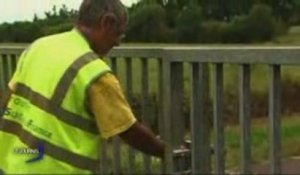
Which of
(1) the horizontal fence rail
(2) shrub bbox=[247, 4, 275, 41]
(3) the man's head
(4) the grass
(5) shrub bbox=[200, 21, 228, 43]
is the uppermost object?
(3) the man's head

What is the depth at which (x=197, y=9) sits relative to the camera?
27578 millimetres

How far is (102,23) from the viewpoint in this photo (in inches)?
152

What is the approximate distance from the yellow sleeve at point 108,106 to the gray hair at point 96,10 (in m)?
0.25

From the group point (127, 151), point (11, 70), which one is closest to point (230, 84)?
point (127, 151)

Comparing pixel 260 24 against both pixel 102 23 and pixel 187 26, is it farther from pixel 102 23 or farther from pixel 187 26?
pixel 102 23

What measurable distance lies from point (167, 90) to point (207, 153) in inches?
14.4

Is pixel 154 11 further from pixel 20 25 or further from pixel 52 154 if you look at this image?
pixel 52 154

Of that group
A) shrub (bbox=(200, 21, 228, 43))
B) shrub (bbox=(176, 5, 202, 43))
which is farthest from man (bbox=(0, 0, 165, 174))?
shrub (bbox=(176, 5, 202, 43))

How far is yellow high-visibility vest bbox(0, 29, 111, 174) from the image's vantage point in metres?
3.79

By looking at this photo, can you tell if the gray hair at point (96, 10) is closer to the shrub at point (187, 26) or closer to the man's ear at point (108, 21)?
the man's ear at point (108, 21)

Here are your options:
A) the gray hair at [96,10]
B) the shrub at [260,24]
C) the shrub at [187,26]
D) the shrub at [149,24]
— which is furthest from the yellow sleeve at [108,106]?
the shrub at [187,26]

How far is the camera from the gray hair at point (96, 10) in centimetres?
387

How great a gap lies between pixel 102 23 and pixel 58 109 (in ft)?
1.28

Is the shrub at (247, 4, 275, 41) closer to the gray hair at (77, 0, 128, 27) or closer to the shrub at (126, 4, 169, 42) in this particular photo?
the shrub at (126, 4, 169, 42)
